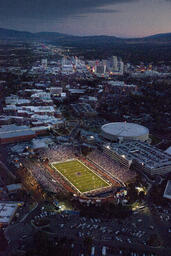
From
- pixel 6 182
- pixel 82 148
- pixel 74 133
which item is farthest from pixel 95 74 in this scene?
pixel 6 182

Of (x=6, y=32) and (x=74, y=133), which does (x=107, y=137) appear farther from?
(x=6, y=32)

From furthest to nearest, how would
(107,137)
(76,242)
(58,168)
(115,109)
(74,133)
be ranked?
(115,109)
(74,133)
(107,137)
(58,168)
(76,242)

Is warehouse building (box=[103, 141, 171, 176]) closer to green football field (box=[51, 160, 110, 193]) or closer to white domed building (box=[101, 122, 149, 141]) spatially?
white domed building (box=[101, 122, 149, 141])

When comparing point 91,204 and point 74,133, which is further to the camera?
point 74,133

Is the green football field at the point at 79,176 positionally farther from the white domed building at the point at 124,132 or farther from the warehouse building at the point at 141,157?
the white domed building at the point at 124,132

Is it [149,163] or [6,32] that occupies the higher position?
[6,32]

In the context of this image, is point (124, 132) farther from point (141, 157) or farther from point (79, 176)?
point (79, 176)
